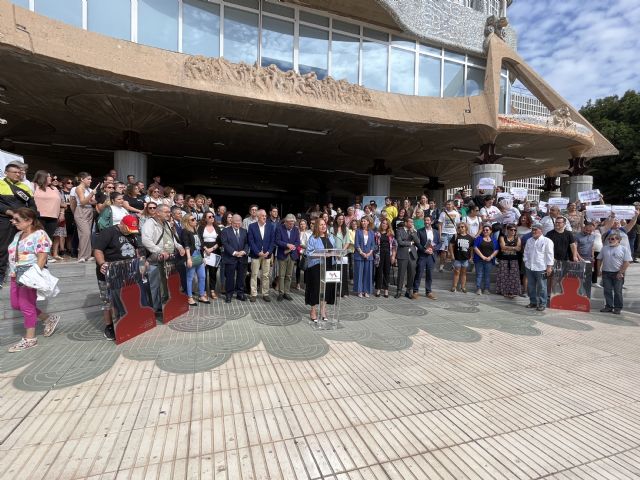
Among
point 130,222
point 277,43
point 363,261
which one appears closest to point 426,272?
point 363,261

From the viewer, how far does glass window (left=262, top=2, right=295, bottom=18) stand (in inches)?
527

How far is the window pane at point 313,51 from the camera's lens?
14047 millimetres

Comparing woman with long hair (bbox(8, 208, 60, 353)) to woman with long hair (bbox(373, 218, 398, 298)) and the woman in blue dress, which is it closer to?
the woman in blue dress

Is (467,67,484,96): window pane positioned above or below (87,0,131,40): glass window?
above

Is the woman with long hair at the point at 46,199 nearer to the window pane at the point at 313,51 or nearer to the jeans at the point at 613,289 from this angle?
the window pane at the point at 313,51

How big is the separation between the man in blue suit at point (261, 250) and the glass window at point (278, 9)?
10974 millimetres

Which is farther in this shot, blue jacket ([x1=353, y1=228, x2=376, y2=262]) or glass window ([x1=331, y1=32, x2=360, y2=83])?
glass window ([x1=331, y1=32, x2=360, y2=83])

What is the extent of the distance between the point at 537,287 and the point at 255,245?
657cm

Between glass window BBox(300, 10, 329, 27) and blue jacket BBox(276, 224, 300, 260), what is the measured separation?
11368 millimetres

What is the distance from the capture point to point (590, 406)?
3.38 metres

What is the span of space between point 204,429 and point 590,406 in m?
3.95

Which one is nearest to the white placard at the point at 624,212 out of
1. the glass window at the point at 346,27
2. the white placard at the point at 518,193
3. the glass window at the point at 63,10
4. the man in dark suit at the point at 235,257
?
the white placard at the point at 518,193

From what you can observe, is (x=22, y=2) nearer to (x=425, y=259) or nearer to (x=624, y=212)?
(x=425, y=259)

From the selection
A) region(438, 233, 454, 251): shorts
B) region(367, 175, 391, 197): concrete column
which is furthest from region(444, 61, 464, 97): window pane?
region(438, 233, 454, 251): shorts
